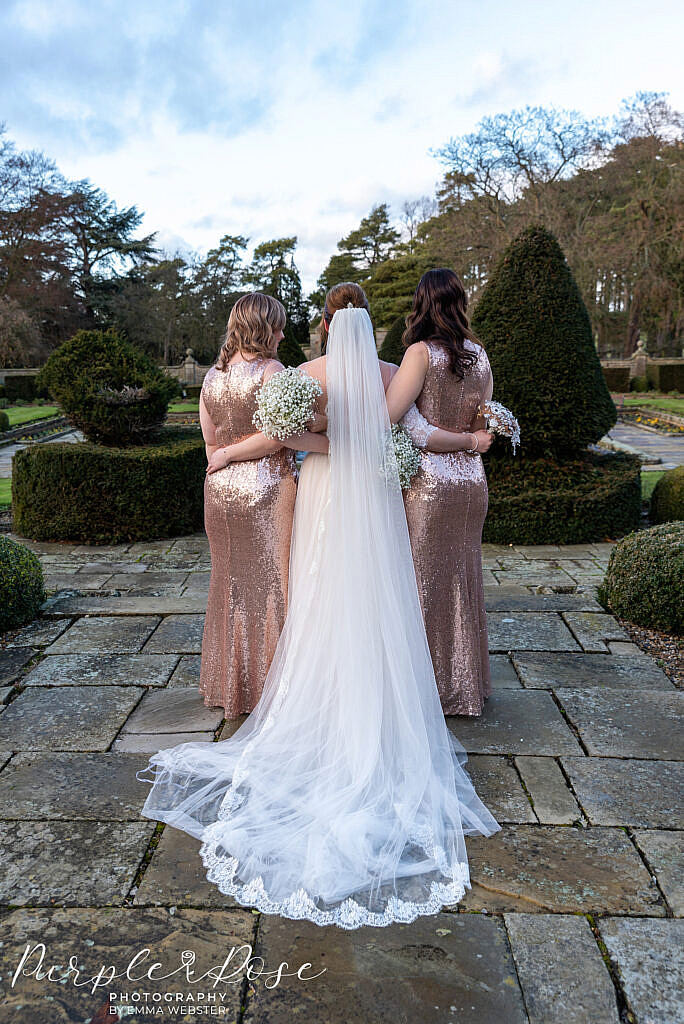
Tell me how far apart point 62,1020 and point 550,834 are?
5.26ft

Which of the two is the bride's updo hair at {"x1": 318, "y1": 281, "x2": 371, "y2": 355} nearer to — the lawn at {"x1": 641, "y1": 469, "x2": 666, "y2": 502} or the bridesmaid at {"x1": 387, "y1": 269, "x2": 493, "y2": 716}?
the bridesmaid at {"x1": 387, "y1": 269, "x2": 493, "y2": 716}

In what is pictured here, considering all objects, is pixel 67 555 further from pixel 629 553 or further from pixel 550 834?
pixel 550 834

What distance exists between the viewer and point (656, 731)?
10.8 feet

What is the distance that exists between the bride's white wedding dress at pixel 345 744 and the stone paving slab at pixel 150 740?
0.13m

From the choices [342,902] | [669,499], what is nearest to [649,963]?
[342,902]

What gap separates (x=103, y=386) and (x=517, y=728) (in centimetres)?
605

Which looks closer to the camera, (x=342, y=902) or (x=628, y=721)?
(x=342, y=902)

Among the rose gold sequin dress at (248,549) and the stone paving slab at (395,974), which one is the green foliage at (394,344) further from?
the stone paving slab at (395,974)

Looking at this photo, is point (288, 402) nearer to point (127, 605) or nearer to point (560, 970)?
point (560, 970)

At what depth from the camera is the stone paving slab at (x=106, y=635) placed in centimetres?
441

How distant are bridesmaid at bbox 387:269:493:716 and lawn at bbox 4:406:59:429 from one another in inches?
819

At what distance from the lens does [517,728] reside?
10.9 feet

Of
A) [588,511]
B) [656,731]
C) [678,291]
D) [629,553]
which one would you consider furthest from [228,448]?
[678,291]

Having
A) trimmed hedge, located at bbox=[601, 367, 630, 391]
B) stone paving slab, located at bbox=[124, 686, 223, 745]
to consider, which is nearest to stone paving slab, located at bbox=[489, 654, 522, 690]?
stone paving slab, located at bbox=[124, 686, 223, 745]
